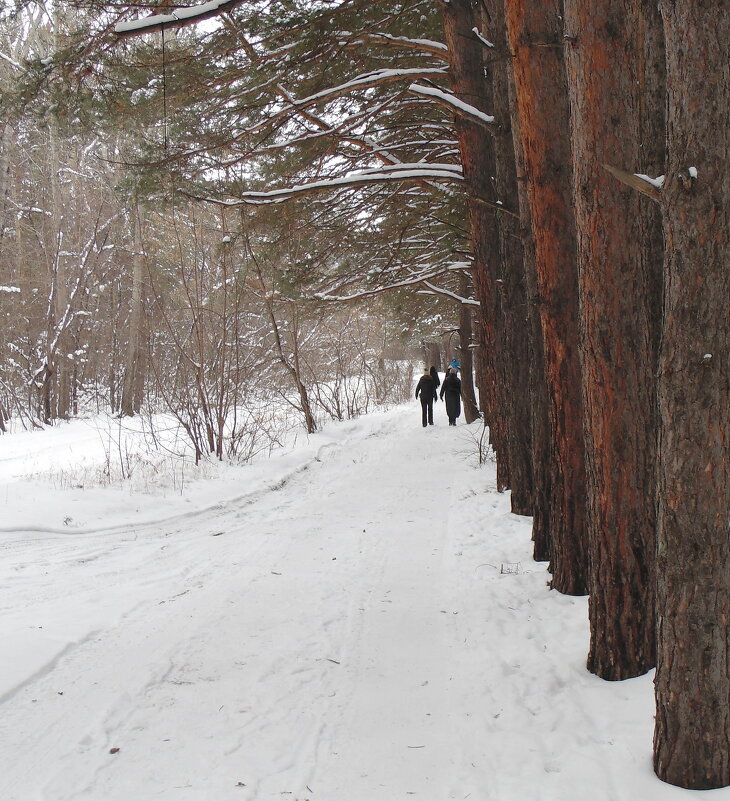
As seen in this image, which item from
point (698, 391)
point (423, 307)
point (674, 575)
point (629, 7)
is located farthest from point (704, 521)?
point (423, 307)

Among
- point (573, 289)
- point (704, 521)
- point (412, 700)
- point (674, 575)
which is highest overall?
point (573, 289)

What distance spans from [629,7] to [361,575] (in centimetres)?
432

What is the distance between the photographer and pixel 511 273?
6188 mm

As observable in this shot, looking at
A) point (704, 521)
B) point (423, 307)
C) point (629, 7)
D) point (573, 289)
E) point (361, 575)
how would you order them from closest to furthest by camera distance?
1. point (704, 521)
2. point (629, 7)
3. point (573, 289)
4. point (361, 575)
5. point (423, 307)

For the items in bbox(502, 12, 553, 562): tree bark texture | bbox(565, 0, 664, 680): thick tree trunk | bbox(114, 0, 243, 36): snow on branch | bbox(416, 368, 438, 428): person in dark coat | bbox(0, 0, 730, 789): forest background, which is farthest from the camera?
bbox(416, 368, 438, 428): person in dark coat

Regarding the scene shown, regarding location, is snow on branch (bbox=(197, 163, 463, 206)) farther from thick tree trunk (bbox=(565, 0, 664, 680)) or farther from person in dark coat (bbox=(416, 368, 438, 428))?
person in dark coat (bbox=(416, 368, 438, 428))

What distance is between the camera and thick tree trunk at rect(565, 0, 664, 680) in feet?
9.91

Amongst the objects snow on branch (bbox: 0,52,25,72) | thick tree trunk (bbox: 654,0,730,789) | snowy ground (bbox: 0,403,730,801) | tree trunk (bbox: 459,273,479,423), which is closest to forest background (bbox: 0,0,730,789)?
thick tree trunk (bbox: 654,0,730,789)

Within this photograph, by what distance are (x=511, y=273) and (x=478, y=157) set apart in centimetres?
164

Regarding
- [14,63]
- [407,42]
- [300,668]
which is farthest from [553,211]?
[14,63]

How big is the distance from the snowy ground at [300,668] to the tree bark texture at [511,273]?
1.02 meters

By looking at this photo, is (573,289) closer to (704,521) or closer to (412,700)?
(704,521)

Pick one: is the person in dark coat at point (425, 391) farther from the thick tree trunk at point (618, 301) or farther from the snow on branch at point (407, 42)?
the thick tree trunk at point (618, 301)

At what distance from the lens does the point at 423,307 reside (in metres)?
15.3
